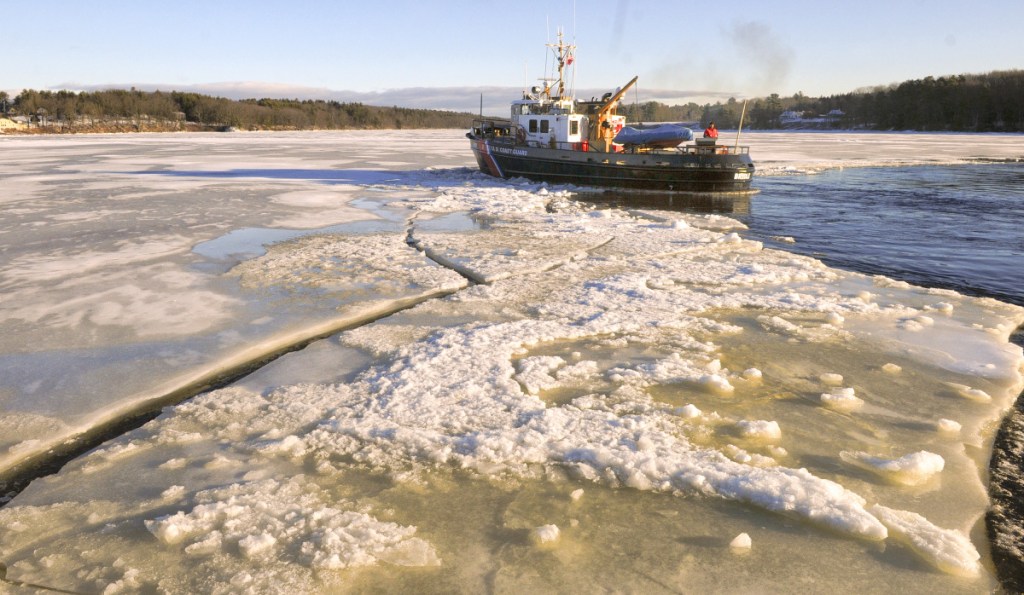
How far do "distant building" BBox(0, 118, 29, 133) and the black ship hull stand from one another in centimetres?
7457

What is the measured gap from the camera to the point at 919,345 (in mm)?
4852

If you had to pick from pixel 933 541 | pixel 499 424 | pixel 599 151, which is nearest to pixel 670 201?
pixel 599 151

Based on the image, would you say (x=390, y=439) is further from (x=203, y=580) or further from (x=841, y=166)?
(x=841, y=166)

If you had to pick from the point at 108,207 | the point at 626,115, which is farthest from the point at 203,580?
the point at 626,115

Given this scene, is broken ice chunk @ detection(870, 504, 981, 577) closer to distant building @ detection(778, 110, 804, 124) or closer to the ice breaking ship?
the ice breaking ship

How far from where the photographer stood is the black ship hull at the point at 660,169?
1742 cm

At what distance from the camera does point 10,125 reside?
7006cm

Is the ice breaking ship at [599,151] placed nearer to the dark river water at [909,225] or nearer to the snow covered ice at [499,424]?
the dark river water at [909,225]

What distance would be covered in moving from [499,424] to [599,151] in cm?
1559

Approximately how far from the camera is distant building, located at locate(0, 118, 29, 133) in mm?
68125

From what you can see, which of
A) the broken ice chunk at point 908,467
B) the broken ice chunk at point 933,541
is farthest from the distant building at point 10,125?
the broken ice chunk at point 933,541

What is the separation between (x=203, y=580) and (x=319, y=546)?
1.43ft

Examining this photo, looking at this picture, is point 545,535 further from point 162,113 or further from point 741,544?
point 162,113

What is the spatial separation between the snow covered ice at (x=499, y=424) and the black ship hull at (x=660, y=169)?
10289 millimetres
